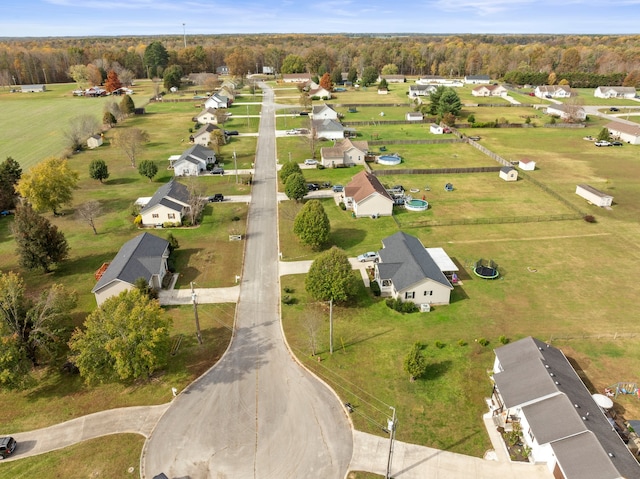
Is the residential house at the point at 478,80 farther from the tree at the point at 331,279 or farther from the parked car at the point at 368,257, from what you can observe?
the tree at the point at 331,279

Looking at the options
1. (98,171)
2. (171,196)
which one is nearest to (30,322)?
(171,196)

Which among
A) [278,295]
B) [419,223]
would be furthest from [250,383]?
[419,223]

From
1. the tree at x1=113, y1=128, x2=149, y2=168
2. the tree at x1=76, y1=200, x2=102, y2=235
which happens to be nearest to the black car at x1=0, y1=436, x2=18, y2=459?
the tree at x1=76, y1=200, x2=102, y2=235

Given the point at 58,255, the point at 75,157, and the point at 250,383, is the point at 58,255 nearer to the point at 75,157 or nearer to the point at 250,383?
the point at 250,383

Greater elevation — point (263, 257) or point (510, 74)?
point (510, 74)

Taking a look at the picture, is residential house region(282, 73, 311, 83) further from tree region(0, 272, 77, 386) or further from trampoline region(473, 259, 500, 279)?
tree region(0, 272, 77, 386)

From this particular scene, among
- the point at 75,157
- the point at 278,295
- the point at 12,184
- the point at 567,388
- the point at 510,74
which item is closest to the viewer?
the point at 567,388
